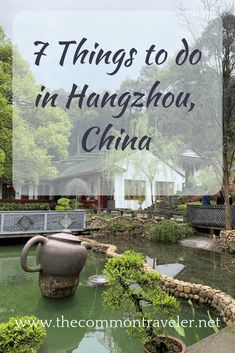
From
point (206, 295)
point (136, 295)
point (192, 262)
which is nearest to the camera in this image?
point (136, 295)

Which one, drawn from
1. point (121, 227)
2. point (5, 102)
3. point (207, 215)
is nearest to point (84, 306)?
point (121, 227)

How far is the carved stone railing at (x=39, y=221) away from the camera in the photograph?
970cm

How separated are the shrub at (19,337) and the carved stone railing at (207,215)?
9448 millimetres

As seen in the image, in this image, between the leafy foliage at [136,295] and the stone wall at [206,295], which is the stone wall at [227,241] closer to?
the stone wall at [206,295]

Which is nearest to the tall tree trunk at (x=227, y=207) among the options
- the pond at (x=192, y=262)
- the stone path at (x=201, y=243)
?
the stone path at (x=201, y=243)

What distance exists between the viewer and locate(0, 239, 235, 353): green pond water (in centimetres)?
351

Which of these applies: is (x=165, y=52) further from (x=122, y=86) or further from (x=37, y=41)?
(x=37, y=41)

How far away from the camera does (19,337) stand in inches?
101

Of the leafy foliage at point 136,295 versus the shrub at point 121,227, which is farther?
the shrub at point 121,227

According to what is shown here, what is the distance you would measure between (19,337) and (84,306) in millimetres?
2229

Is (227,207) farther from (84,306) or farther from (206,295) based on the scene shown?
(84,306)

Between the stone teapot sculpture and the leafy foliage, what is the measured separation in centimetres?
192

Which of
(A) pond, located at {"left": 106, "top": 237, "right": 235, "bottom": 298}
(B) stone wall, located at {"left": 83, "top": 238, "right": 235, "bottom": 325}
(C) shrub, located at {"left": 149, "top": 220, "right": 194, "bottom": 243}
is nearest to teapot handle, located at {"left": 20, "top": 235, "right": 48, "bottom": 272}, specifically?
(B) stone wall, located at {"left": 83, "top": 238, "right": 235, "bottom": 325}

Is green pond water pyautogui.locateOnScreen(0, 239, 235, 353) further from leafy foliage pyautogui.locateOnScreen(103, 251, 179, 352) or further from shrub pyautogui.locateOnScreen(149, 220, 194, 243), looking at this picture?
shrub pyautogui.locateOnScreen(149, 220, 194, 243)
